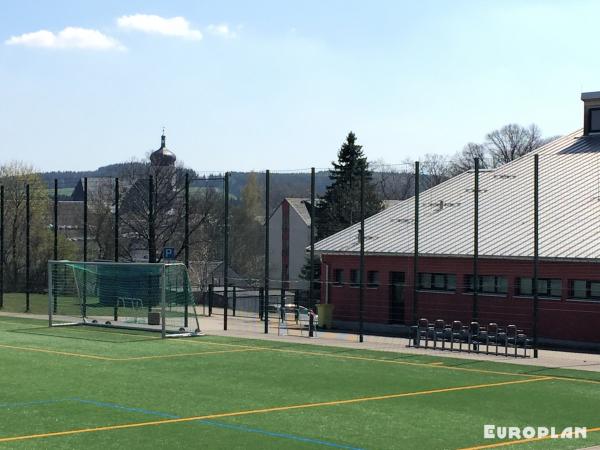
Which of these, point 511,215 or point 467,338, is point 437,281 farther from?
point 467,338

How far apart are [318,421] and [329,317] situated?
24473 millimetres

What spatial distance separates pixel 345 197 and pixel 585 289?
1418 inches

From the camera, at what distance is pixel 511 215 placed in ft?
133

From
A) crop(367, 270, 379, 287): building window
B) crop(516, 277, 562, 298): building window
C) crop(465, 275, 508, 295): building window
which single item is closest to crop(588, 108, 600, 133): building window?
crop(465, 275, 508, 295): building window

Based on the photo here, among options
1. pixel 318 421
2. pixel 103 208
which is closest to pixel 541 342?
pixel 318 421

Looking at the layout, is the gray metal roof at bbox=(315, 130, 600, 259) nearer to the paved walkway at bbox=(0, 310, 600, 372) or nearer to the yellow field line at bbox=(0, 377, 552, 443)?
the paved walkway at bbox=(0, 310, 600, 372)

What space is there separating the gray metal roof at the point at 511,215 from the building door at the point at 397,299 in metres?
1.14

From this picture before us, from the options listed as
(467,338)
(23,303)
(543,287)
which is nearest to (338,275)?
(543,287)

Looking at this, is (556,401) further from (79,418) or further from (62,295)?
(62,295)

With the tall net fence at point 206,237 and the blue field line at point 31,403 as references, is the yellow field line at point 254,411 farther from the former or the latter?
the tall net fence at point 206,237

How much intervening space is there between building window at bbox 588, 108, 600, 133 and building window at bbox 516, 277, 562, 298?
565 inches

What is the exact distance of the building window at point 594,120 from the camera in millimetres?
48438

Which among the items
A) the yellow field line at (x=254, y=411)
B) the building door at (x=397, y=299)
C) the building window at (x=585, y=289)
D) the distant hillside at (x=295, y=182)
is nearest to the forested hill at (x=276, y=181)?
the distant hillside at (x=295, y=182)

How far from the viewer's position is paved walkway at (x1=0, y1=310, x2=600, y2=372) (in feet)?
95.5
